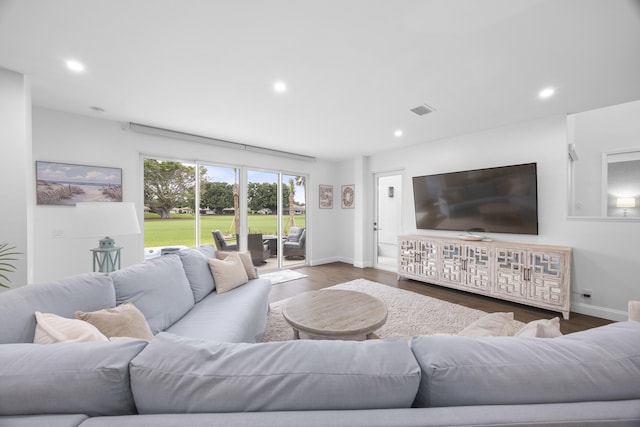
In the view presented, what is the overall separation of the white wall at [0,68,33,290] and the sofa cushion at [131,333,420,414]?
2.70 metres

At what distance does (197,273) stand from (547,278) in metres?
4.01

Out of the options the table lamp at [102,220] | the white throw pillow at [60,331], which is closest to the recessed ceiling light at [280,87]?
the table lamp at [102,220]

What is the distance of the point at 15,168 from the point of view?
218 centimetres

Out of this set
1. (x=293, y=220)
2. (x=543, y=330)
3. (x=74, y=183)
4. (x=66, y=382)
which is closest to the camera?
(x=66, y=382)

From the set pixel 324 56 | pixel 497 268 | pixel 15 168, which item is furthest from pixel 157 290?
pixel 497 268

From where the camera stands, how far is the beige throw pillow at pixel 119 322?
3.98ft

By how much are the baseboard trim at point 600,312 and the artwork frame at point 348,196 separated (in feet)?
12.7

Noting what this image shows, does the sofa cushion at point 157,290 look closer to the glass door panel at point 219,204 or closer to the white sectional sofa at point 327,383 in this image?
the white sectional sofa at point 327,383

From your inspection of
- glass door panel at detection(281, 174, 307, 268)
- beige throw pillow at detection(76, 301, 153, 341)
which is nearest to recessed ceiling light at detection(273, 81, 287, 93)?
beige throw pillow at detection(76, 301, 153, 341)

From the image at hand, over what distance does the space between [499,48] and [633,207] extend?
3.96 metres

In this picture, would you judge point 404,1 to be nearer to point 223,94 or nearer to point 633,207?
point 223,94

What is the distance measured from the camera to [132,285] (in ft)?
5.41

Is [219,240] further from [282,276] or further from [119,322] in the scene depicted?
[119,322]

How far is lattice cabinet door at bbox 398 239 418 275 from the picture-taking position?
431 cm
